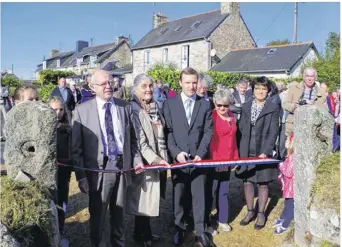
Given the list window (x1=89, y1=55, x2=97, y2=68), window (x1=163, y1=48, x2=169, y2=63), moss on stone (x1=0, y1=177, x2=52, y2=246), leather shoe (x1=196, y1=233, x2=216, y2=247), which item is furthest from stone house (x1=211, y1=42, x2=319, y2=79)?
moss on stone (x1=0, y1=177, x2=52, y2=246)

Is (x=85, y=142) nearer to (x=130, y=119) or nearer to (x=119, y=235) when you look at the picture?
(x=130, y=119)

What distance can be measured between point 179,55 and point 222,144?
29.6m

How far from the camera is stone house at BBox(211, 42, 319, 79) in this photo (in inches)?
1086

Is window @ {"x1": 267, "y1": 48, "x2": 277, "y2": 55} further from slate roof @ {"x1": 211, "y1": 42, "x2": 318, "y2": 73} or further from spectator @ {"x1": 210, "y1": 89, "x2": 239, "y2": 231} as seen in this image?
spectator @ {"x1": 210, "y1": 89, "x2": 239, "y2": 231}

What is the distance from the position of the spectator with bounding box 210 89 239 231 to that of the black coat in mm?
170

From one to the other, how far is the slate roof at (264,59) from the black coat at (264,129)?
77.4 feet

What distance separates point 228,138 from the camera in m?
4.71

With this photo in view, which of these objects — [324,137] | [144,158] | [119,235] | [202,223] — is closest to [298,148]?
[324,137]

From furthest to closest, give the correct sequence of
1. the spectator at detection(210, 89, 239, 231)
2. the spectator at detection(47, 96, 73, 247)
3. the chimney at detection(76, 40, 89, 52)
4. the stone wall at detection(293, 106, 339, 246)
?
the chimney at detection(76, 40, 89, 52) < the spectator at detection(210, 89, 239, 231) < the spectator at detection(47, 96, 73, 247) < the stone wall at detection(293, 106, 339, 246)

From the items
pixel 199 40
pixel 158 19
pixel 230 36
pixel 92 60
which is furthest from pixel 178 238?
pixel 92 60

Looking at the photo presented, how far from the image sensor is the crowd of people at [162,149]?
3695 mm

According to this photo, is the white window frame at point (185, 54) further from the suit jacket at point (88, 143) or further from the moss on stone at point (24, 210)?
the moss on stone at point (24, 210)

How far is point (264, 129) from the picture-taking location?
15.8ft

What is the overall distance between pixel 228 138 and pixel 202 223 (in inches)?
45.2
